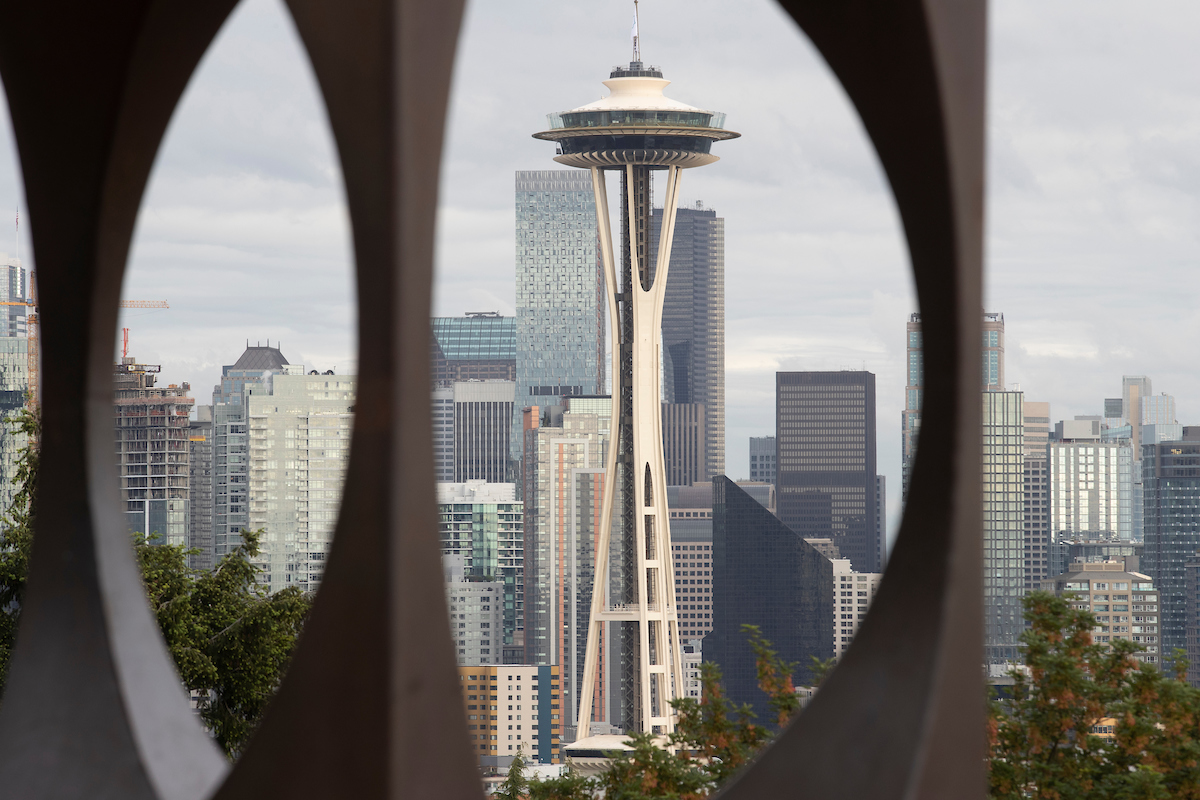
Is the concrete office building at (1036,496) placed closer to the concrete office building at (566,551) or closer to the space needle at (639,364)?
the concrete office building at (566,551)

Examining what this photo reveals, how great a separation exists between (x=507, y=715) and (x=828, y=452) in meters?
75.0

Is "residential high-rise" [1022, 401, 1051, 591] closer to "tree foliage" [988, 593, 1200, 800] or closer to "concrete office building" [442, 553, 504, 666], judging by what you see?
"concrete office building" [442, 553, 504, 666]

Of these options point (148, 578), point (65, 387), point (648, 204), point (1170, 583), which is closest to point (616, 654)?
point (1170, 583)

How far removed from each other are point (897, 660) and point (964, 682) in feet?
0.99

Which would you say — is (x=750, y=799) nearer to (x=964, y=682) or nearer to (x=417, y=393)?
(x=964, y=682)

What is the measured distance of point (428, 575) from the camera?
14.1ft

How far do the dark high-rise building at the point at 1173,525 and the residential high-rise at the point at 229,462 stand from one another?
78544mm

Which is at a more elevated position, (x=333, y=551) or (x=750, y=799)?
(x=333, y=551)

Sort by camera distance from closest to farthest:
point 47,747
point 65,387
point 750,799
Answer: point 750,799, point 47,747, point 65,387

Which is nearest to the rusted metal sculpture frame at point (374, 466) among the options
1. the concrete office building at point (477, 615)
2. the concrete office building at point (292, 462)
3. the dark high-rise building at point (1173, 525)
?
the dark high-rise building at point (1173, 525)

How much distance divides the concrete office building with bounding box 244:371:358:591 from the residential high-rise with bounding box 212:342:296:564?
1373 mm

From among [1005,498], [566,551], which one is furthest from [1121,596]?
[566,551]

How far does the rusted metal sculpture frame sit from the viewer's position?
422 centimetres

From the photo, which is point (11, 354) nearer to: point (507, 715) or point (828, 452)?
point (507, 715)
